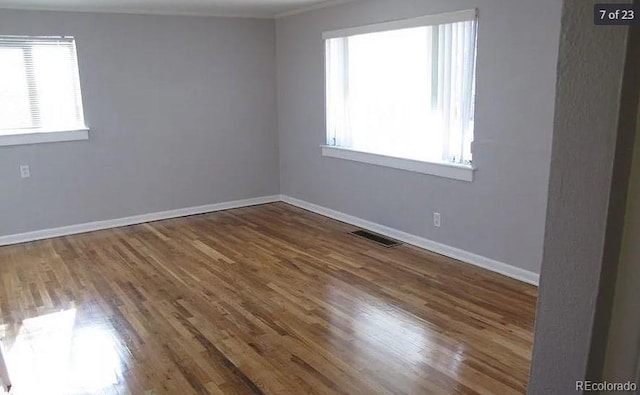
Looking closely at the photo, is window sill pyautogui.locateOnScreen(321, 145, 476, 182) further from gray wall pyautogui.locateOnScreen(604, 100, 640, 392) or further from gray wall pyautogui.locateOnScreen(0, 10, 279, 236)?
gray wall pyautogui.locateOnScreen(604, 100, 640, 392)

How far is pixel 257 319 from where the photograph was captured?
3.15 metres

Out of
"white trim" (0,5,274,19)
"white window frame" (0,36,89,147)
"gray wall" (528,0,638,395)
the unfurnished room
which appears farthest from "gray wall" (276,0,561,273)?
Answer: "gray wall" (528,0,638,395)

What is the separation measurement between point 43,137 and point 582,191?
5131 millimetres

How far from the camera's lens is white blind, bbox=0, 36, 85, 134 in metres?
4.59

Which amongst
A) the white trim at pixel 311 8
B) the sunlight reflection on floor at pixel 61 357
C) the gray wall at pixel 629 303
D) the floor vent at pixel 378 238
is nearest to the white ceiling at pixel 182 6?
the white trim at pixel 311 8

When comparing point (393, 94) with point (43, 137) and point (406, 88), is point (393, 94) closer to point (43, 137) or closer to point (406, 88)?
point (406, 88)

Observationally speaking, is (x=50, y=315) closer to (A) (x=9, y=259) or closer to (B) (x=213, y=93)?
(A) (x=9, y=259)

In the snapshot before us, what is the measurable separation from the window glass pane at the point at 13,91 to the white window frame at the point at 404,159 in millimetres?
2837

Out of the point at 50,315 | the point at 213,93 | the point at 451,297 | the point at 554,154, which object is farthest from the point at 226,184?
the point at 554,154

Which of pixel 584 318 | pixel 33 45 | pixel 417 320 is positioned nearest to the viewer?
pixel 584 318

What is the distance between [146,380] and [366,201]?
9.71 ft

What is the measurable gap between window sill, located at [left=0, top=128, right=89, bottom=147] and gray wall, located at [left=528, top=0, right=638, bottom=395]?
199 inches

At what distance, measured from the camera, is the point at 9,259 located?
14.2 feet

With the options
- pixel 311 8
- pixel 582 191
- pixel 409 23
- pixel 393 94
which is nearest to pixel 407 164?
pixel 393 94
